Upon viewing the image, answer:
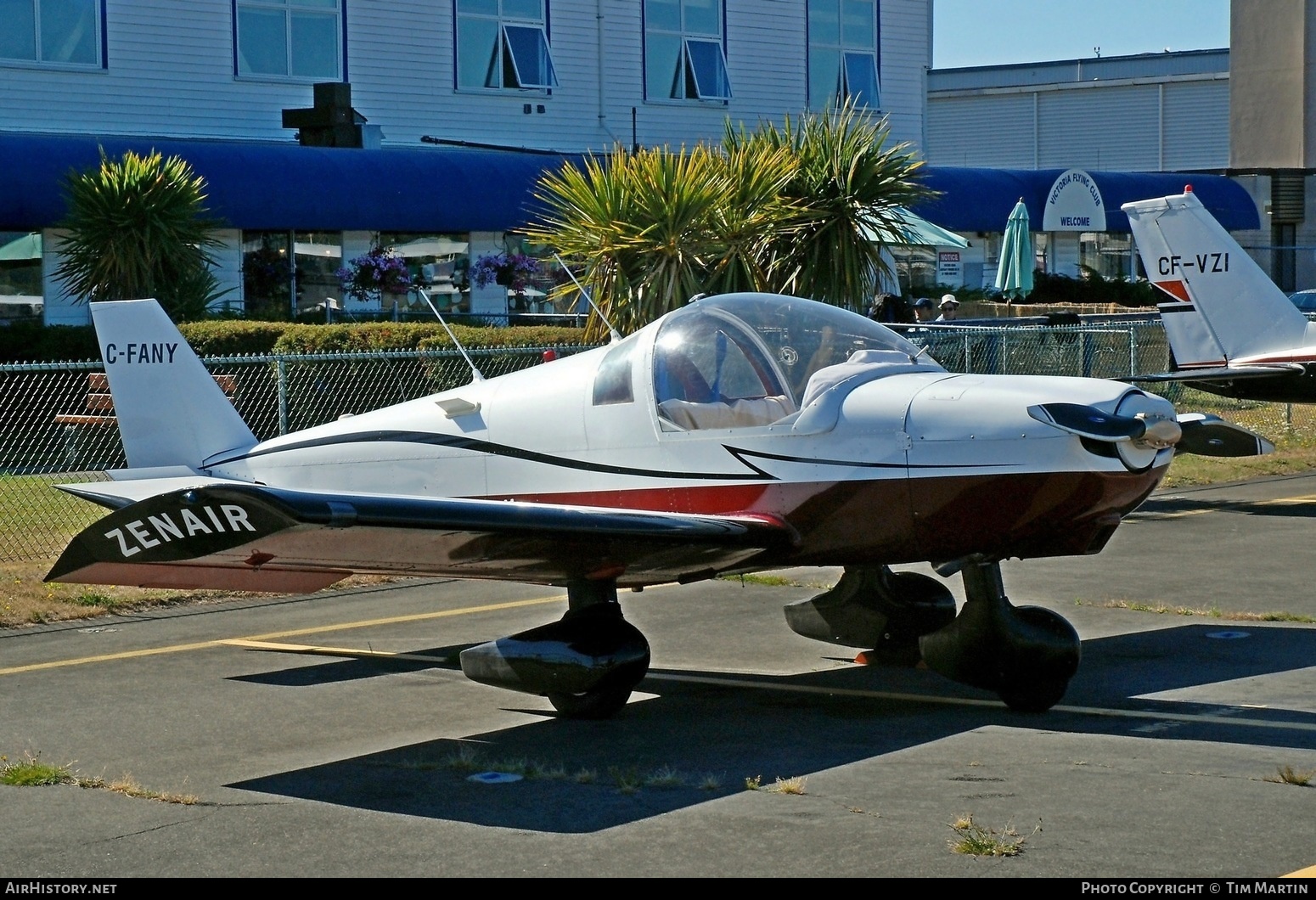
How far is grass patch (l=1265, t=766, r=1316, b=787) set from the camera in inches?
239

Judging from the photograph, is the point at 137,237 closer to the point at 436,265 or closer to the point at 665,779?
the point at 436,265

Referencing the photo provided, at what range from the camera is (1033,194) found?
34219 mm

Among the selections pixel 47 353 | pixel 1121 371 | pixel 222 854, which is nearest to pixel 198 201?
pixel 47 353

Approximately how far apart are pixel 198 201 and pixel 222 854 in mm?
17139

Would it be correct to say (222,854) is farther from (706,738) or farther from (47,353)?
(47,353)

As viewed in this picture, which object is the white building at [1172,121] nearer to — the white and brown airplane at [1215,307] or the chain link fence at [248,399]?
the white and brown airplane at [1215,307]

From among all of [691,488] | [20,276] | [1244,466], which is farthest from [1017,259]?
[691,488]

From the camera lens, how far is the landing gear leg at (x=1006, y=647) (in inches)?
297

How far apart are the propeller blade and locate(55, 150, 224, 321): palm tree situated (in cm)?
1461

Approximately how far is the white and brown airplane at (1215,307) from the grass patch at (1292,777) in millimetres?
10265

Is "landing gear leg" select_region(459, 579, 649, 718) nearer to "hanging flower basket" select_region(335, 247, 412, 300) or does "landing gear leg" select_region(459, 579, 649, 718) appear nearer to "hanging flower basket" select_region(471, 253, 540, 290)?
"hanging flower basket" select_region(335, 247, 412, 300)

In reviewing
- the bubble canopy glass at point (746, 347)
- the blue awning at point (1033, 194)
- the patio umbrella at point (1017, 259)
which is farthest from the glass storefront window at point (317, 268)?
the bubble canopy glass at point (746, 347)

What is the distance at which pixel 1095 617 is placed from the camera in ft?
32.5

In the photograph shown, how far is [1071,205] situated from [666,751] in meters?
28.0
